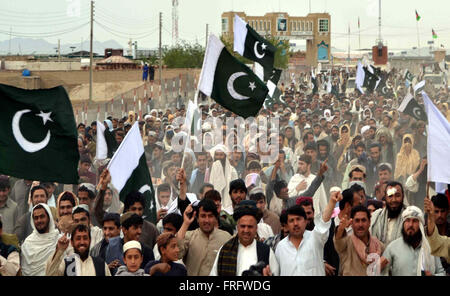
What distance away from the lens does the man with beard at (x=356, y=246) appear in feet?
23.1

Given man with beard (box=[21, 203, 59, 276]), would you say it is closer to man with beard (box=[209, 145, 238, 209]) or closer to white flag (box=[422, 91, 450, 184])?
white flag (box=[422, 91, 450, 184])

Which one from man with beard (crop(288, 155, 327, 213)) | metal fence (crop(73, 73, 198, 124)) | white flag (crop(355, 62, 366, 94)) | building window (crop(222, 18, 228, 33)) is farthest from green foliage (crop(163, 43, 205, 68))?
building window (crop(222, 18, 228, 33))

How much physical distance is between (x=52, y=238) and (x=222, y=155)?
4726 mm

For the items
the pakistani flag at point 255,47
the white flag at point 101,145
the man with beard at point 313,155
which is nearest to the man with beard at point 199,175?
the man with beard at point 313,155

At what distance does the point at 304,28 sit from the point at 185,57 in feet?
281

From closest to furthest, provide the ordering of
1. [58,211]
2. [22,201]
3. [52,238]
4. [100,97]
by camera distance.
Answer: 1. [52,238]
2. [58,211]
3. [22,201]
4. [100,97]

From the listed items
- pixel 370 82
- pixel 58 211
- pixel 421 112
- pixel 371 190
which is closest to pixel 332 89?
pixel 370 82

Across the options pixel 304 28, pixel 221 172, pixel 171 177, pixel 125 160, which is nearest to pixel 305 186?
pixel 221 172

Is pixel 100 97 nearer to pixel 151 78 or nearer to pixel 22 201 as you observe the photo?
pixel 151 78

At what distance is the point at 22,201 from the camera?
10.7 meters

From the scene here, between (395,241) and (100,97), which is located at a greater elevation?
(100,97)

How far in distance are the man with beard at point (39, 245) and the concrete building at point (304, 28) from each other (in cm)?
13171

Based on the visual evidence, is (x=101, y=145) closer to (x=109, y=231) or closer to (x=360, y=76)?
(x=109, y=231)

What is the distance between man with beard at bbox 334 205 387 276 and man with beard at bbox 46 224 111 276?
1.67m
